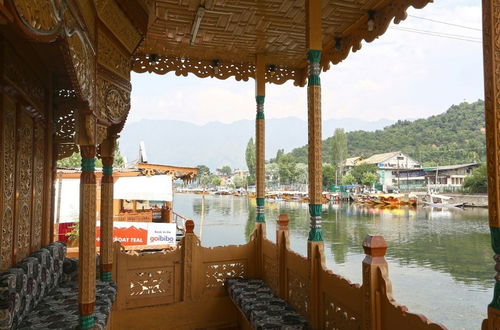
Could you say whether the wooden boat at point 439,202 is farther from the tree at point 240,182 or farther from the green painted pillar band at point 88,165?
the tree at point 240,182

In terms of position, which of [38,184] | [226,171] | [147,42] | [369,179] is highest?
[226,171]

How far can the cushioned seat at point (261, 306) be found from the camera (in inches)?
118

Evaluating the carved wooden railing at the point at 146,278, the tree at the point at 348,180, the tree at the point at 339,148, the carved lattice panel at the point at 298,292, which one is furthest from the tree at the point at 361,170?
the carved lattice panel at the point at 298,292

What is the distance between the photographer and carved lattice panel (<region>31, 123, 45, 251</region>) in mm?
3545

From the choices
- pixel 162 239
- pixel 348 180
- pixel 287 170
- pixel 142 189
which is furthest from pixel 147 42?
pixel 287 170

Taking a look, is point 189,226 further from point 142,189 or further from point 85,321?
point 142,189

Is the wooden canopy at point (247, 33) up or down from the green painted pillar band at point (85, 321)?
up

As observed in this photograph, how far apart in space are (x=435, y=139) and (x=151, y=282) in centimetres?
7653

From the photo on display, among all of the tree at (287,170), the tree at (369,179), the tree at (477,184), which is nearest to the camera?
the tree at (477,184)

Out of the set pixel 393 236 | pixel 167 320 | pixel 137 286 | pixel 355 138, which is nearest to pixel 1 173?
pixel 137 286

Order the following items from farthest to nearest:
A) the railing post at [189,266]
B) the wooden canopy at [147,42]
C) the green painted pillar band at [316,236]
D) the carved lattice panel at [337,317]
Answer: the railing post at [189,266], the green painted pillar band at [316,236], the carved lattice panel at [337,317], the wooden canopy at [147,42]

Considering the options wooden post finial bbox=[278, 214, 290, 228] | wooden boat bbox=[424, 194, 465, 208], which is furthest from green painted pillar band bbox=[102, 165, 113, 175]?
wooden boat bbox=[424, 194, 465, 208]

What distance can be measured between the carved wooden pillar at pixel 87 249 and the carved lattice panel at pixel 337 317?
5.82 ft

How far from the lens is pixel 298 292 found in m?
3.29
